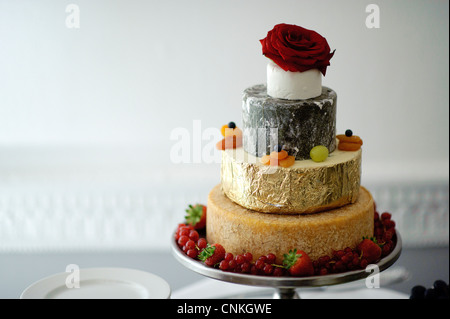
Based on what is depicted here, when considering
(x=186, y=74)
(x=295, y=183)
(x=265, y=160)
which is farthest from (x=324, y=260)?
(x=186, y=74)

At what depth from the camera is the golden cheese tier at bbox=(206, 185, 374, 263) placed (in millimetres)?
1696

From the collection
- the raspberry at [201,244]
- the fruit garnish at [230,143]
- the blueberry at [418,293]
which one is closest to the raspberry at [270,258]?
the raspberry at [201,244]

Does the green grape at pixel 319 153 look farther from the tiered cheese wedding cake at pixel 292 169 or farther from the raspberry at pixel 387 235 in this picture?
the raspberry at pixel 387 235

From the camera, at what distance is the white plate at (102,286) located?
169 centimetres

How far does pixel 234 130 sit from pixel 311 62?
36cm

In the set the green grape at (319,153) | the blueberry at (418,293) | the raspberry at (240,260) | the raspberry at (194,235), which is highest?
the green grape at (319,153)

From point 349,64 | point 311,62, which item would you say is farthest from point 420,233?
point 311,62

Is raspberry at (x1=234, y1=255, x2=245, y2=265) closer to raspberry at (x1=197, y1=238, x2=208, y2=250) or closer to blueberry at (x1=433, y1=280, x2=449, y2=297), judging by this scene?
raspberry at (x1=197, y1=238, x2=208, y2=250)

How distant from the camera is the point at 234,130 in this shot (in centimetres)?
189

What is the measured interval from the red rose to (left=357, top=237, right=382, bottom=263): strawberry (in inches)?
22.3

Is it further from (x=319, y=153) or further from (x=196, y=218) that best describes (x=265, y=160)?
(x=196, y=218)

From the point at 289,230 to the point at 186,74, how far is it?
1514 millimetres

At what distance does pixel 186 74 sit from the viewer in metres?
2.99

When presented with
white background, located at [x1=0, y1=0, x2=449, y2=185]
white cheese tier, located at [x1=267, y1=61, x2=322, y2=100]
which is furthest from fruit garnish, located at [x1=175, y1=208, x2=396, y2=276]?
white background, located at [x1=0, y1=0, x2=449, y2=185]
